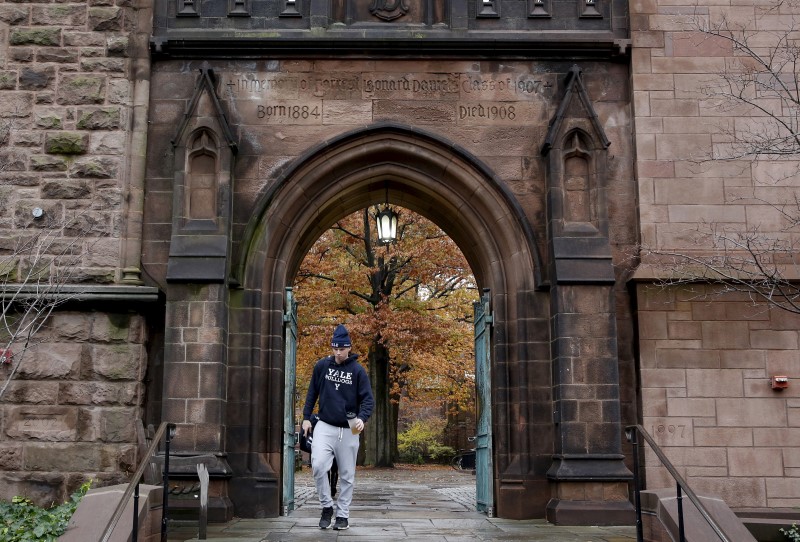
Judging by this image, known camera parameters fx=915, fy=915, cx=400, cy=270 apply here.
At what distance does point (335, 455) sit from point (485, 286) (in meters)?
3.71

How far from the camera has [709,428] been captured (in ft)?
34.1

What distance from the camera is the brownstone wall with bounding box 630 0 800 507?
1034cm

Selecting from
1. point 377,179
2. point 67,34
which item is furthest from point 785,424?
point 67,34

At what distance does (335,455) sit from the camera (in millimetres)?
8820

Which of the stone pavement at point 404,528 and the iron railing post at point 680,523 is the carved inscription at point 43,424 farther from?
the iron railing post at point 680,523

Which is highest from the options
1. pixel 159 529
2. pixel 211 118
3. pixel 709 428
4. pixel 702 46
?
pixel 702 46

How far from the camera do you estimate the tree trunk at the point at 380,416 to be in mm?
25547

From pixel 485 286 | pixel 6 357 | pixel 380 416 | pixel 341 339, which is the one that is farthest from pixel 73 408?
pixel 380 416

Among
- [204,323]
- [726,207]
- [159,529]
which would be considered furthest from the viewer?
[726,207]

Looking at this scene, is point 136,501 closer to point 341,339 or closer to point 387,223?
point 341,339

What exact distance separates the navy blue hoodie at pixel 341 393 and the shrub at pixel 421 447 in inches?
894

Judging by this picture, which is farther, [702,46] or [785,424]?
[702,46]

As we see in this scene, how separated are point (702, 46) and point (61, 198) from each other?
7.89 m

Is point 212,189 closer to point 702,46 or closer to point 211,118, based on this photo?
point 211,118
